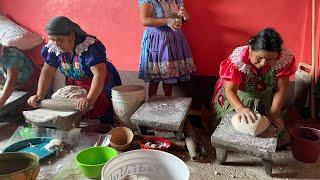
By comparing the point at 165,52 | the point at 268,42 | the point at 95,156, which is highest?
the point at 268,42

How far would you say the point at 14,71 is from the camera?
2.76m

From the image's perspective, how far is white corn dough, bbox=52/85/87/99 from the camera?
7.96ft

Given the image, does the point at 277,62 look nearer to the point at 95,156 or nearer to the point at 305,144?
the point at 305,144

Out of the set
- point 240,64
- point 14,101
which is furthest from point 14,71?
point 240,64

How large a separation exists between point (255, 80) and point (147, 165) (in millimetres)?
1010

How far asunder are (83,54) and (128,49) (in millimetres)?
724

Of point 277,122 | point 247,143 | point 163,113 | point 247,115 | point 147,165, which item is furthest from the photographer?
point 163,113

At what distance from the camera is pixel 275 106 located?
2.31 meters

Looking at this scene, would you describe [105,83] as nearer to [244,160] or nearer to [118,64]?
[118,64]

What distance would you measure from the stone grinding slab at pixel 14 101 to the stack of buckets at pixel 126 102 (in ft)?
2.73

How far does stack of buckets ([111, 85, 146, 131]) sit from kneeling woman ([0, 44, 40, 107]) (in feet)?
2.62

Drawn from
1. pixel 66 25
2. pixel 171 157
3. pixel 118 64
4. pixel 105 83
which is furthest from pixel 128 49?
Answer: pixel 171 157

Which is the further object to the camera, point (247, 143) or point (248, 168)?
point (248, 168)

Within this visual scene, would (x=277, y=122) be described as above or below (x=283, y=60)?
below
